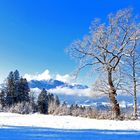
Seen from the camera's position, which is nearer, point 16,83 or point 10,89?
point 10,89

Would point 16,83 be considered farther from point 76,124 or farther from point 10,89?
point 76,124

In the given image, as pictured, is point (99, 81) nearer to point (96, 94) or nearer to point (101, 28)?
point (96, 94)

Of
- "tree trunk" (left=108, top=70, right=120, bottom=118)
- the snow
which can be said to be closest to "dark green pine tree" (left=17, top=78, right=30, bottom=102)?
"tree trunk" (left=108, top=70, right=120, bottom=118)

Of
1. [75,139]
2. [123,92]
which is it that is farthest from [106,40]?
[75,139]

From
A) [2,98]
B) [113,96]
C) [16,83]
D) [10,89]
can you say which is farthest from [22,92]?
[113,96]

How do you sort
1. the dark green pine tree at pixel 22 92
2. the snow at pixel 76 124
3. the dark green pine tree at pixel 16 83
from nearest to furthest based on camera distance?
the snow at pixel 76 124 < the dark green pine tree at pixel 16 83 < the dark green pine tree at pixel 22 92

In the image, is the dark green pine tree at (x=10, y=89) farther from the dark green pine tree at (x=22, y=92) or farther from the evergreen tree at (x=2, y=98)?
the dark green pine tree at (x=22, y=92)

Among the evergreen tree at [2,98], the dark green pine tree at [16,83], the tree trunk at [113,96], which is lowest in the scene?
the tree trunk at [113,96]

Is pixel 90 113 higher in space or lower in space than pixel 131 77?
lower

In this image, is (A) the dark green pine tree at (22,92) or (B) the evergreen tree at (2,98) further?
(B) the evergreen tree at (2,98)

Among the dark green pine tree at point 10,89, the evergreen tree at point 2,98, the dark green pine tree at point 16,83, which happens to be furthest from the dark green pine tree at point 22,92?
the evergreen tree at point 2,98

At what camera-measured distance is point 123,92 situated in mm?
30297

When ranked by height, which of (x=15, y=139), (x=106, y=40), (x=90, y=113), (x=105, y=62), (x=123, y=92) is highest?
(x=106, y=40)

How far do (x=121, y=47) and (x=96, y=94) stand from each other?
491cm
